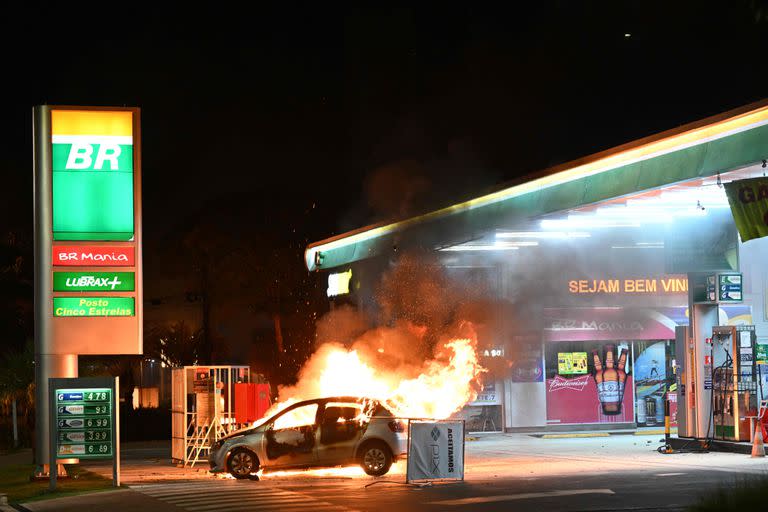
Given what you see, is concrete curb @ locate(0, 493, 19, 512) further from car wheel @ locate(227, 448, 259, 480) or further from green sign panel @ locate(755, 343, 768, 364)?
green sign panel @ locate(755, 343, 768, 364)

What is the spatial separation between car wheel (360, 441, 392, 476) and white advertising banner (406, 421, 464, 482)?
1.84 m

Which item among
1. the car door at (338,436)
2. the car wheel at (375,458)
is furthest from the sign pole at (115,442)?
the car wheel at (375,458)

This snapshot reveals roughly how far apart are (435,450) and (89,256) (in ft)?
26.4

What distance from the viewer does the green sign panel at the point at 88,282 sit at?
2033 cm

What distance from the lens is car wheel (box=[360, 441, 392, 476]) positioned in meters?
19.0

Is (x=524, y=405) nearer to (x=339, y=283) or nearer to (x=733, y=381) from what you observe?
(x=339, y=283)

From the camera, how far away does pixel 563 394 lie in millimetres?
30875

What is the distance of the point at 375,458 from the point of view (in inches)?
749

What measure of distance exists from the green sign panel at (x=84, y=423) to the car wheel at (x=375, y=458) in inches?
181

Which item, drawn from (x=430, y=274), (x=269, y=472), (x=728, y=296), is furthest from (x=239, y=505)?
(x=430, y=274)

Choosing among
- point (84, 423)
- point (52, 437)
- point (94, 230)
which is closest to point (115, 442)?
point (84, 423)

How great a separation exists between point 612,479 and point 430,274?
12.2 meters

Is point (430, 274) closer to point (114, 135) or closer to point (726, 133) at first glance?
point (114, 135)

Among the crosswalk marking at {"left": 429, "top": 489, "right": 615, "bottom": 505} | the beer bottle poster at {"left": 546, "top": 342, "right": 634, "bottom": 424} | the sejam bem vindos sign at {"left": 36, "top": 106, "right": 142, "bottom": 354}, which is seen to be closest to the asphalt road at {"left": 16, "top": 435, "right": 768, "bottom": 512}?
the crosswalk marking at {"left": 429, "top": 489, "right": 615, "bottom": 505}
